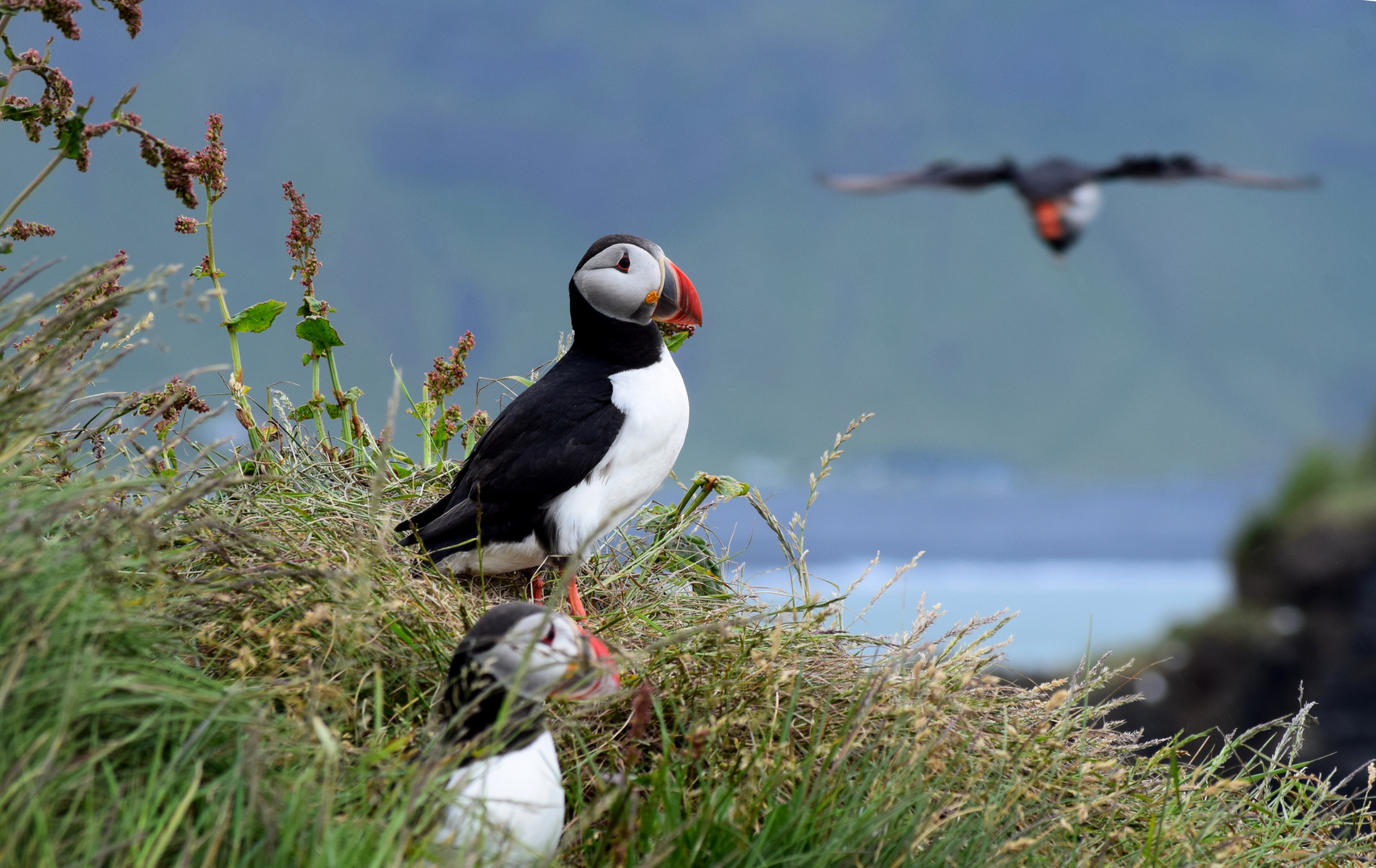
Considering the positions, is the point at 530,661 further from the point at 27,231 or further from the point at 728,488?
the point at 27,231

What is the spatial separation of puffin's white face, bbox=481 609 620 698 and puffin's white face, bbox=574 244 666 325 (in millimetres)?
1785

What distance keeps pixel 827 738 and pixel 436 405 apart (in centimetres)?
270

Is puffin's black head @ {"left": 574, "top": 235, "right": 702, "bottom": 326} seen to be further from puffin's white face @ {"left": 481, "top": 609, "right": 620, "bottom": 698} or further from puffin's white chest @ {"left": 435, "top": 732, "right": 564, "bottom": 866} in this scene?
puffin's white chest @ {"left": 435, "top": 732, "right": 564, "bottom": 866}

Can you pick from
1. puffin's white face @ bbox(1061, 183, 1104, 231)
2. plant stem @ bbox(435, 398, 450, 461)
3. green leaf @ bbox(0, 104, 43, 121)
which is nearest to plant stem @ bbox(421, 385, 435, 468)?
plant stem @ bbox(435, 398, 450, 461)

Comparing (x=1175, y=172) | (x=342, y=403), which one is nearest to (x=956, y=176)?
(x=1175, y=172)

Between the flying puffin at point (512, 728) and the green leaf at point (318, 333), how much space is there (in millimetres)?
2423

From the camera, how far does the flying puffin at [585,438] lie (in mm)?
3570

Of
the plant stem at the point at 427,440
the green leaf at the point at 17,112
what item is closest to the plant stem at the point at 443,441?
the plant stem at the point at 427,440

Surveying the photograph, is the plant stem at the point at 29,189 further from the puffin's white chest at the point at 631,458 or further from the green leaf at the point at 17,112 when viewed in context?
the puffin's white chest at the point at 631,458

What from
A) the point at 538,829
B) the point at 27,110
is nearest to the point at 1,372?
the point at 27,110

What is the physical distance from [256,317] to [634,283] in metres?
1.52

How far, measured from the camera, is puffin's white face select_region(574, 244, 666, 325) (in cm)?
373

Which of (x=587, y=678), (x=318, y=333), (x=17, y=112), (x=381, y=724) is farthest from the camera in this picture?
(x=318, y=333)

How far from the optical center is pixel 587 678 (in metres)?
2.03
